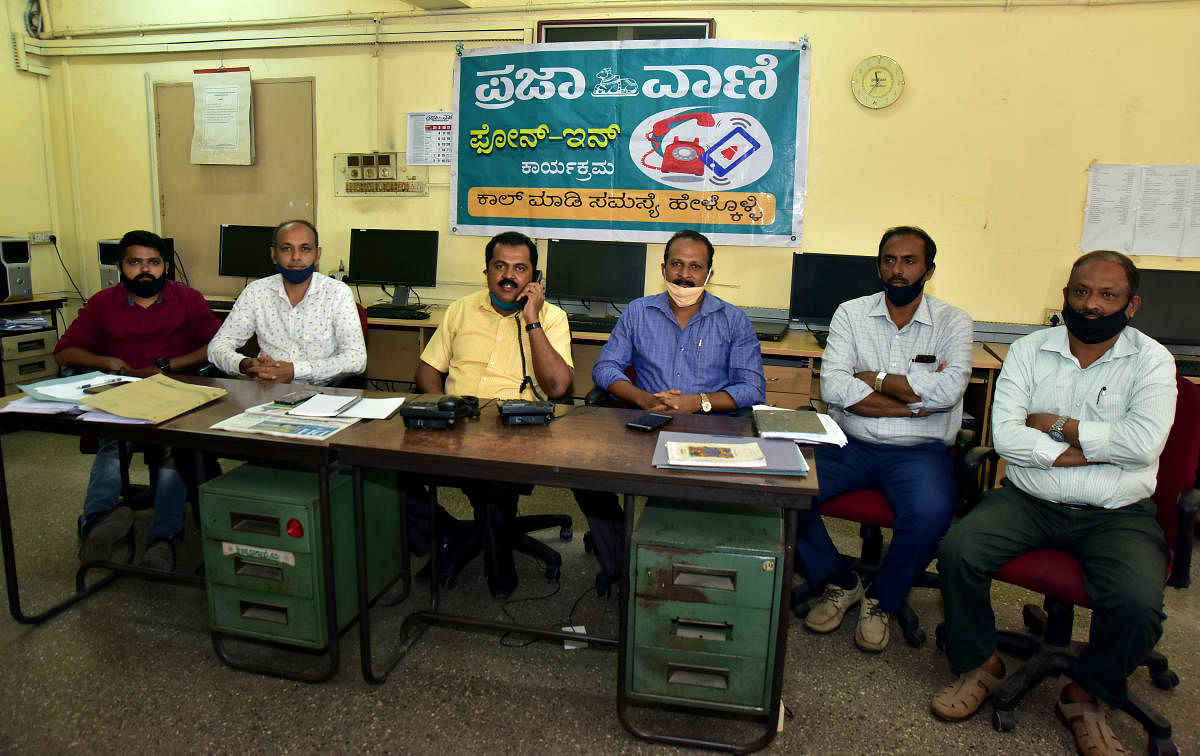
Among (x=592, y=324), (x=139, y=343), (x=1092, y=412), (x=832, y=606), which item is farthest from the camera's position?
(x=592, y=324)

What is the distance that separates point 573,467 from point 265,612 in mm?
1031

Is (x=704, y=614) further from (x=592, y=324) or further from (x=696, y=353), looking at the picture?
(x=592, y=324)

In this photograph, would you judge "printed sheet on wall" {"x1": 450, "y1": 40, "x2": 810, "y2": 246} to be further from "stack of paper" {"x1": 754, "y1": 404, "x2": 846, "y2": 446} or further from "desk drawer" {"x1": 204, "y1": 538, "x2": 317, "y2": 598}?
"desk drawer" {"x1": 204, "y1": 538, "x2": 317, "y2": 598}

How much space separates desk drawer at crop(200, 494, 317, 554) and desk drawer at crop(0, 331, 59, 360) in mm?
3207

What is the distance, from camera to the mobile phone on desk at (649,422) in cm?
200

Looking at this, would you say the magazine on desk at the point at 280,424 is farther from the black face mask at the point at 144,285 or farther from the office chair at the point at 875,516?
the office chair at the point at 875,516

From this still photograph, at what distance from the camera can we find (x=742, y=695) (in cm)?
174

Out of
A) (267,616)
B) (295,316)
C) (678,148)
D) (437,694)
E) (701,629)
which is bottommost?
(437,694)

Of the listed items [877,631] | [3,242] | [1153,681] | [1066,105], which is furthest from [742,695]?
[3,242]

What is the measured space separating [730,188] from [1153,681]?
2.90 meters

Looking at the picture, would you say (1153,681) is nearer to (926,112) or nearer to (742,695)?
(742,695)

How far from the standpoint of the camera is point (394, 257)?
4.42m

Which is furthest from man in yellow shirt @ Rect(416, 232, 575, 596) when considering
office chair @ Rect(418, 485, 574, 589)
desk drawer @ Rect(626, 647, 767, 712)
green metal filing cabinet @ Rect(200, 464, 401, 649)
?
desk drawer @ Rect(626, 647, 767, 712)

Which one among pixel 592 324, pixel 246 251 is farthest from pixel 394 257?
pixel 592 324
